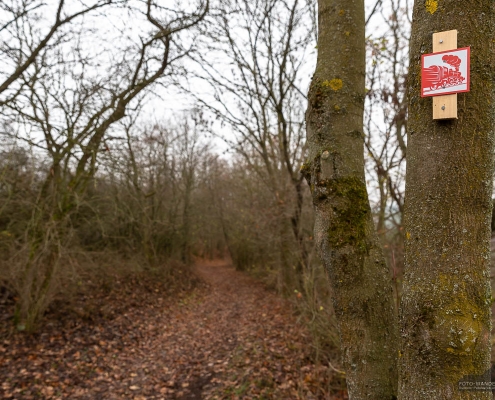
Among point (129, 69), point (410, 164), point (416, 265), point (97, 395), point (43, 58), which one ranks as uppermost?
point (129, 69)

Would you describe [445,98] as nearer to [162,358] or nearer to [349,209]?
[349,209]

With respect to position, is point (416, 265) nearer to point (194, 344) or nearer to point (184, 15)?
point (194, 344)

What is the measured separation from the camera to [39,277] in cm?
634

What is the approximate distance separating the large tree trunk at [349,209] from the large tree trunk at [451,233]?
1.05ft

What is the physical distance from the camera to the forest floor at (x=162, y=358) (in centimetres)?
450

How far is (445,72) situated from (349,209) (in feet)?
2.26

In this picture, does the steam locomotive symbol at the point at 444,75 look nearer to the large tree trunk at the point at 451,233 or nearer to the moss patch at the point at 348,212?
the large tree trunk at the point at 451,233

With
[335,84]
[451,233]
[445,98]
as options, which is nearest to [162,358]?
[335,84]

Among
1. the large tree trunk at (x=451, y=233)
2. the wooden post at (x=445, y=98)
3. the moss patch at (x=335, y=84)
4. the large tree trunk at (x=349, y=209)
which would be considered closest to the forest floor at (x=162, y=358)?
the large tree trunk at (x=349, y=209)

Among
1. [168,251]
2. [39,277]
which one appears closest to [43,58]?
[39,277]

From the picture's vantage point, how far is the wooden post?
116 cm

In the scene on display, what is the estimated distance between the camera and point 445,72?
120 centimetres

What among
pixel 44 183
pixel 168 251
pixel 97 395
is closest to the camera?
pixel 97 395

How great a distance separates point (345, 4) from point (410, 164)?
1014 mm
